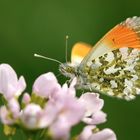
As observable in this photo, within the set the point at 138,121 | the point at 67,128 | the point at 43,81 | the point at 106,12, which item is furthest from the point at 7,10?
the point at 67,128

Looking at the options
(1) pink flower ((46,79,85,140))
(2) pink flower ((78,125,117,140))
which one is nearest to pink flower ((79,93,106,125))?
(2) pink flower ((78,125,117,140))

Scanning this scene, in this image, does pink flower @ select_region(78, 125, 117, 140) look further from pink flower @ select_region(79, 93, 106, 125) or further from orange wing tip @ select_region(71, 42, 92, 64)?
orange wing tip @ select_region(71, 42, 92, 64)

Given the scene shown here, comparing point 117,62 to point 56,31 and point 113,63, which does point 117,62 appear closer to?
point 113,63

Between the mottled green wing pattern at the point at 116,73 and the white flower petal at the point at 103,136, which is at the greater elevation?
the mottled green wing pattern at the point at 116,73

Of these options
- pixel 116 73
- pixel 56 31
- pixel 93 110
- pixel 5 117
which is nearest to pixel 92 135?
pixel 93 110

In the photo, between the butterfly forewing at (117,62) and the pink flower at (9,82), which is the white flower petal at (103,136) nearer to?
the pink flower at (9,82)

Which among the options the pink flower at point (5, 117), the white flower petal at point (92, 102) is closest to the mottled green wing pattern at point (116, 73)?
the white flower petal at point (92, 102)
